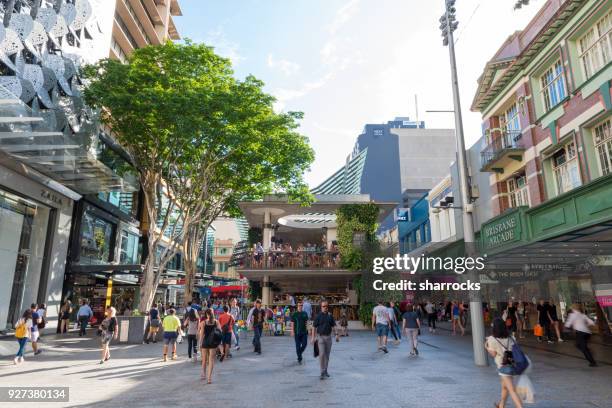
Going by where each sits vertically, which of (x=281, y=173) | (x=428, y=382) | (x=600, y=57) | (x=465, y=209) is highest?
(x=600, y=57)

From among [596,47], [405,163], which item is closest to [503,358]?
[596,47]

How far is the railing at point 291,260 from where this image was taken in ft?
76.3

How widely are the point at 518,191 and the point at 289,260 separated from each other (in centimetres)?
1210

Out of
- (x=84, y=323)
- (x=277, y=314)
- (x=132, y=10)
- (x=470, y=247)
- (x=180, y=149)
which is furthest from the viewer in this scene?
(x=132, y=10)

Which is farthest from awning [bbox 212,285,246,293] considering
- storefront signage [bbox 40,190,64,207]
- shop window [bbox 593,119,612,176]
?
shop window [bbox 593,119,612,176]

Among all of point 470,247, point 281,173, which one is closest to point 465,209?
point 470,247

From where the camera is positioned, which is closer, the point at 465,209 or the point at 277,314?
the point at 465,209

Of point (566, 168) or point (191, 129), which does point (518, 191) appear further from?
Answer: point (191, 129)

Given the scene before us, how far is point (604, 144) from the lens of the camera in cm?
1405

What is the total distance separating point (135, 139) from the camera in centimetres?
1891

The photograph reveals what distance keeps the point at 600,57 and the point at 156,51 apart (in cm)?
1766

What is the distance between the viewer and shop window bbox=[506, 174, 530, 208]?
733 inches

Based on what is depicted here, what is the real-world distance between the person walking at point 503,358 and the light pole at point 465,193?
4743mm

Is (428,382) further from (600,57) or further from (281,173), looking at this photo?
(281,173)
